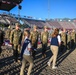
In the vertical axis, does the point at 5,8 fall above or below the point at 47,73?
above

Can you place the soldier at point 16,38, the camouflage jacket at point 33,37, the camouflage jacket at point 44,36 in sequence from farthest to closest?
the camouflage jacket at point 44,36 < the camouflage jacket at point 33,37 < the soldier at point 16,38

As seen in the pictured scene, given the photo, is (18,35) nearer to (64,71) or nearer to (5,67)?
(5,67)

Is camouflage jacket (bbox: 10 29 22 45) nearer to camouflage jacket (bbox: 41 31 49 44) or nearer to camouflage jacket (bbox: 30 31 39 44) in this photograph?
camouflage jacket (bbox: 30 31 39 44)

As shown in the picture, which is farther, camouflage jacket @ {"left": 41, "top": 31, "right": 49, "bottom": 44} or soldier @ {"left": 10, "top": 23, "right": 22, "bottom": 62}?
camouflage jacket @ {"left": 41, "top": 31, "right": 49, "bottom": 44}

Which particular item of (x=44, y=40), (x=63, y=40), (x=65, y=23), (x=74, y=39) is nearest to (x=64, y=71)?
(x=44, y=40)

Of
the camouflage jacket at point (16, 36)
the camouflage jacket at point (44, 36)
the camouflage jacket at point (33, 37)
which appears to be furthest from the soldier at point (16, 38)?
the camouflage jacket at point (44, 36)

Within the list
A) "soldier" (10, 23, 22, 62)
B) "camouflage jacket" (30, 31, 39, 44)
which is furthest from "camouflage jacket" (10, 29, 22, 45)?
"camouflage jacket" (30, 31, 39, 44)

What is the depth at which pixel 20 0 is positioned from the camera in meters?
14.7

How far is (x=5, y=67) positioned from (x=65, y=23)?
6671cm

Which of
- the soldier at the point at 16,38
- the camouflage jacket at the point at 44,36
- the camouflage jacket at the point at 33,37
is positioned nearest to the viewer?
the soldier at the point at 16,38

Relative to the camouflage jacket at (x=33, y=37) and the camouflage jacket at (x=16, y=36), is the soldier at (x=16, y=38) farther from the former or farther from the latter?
the camouflage jacket at (x=33, y=37)

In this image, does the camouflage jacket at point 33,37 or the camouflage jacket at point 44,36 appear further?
the camouflage jacket at point 44,36

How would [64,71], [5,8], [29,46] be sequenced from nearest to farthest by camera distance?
[29,46], [64,71], [5,8]

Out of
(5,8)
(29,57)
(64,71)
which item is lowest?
(64,71)
